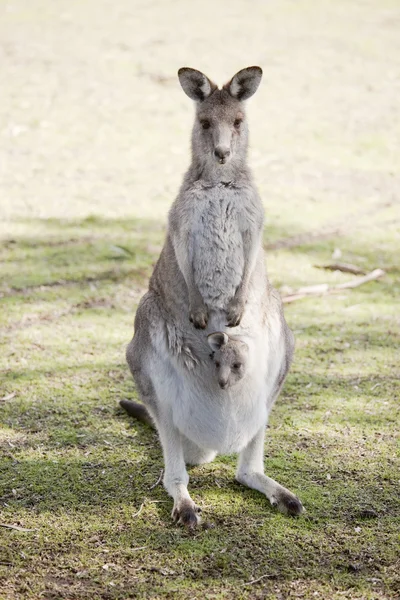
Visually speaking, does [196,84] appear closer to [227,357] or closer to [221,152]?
[221,152]

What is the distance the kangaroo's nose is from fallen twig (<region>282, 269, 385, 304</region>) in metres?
2.56

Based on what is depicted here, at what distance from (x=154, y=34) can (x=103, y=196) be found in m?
4.86

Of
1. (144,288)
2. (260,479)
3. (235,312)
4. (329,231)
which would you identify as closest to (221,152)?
(235,312)

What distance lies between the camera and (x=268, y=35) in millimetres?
12258

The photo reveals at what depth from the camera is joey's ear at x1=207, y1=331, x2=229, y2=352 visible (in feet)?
11.1

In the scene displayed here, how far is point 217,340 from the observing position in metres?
3.40

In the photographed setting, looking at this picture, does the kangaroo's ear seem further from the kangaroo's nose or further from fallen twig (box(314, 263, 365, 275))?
fallen twig (box(314, 263, 365, 275))

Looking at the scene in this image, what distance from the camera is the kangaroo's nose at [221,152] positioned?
133 inches

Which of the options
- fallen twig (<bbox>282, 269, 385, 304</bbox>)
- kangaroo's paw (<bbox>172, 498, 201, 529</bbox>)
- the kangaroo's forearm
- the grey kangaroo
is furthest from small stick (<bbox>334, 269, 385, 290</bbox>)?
kangaroo's paw (<bbox>172, 498, 201, 529</bbox>)

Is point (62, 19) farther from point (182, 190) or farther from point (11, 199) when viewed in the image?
point (182, 190)

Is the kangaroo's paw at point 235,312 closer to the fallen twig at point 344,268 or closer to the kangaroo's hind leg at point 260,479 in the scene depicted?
the kangaroo's hind leg at point 260,479

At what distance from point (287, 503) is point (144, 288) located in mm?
2892

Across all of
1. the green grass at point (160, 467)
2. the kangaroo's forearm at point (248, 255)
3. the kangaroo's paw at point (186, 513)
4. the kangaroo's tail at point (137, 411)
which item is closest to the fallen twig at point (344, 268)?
the green grass at point (160, 467)

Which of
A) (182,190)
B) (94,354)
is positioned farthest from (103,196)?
(182,190)
